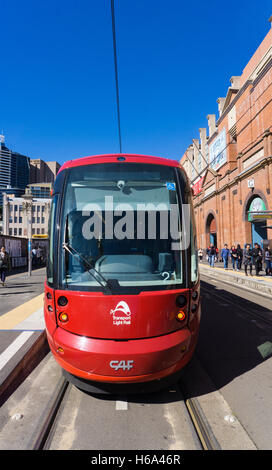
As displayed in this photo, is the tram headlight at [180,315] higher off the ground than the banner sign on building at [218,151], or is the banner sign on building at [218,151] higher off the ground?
the banner sign on building at [218,151]

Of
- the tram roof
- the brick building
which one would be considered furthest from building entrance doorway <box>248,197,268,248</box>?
the tram roof

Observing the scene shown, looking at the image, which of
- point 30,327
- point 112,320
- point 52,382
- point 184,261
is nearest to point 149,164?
point 184,261

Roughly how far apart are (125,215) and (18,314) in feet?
14.8

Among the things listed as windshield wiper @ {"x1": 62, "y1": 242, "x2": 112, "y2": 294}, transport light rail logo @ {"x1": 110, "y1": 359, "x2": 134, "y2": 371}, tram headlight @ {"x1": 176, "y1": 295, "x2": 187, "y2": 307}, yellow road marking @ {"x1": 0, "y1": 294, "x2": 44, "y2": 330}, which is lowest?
yellow road marking @ {"x1": 0, "y1": 294, "x2": 44, "y2": 330}

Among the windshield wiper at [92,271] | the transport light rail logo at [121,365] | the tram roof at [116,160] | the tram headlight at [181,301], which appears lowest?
the transport light rail logo at [121,365]

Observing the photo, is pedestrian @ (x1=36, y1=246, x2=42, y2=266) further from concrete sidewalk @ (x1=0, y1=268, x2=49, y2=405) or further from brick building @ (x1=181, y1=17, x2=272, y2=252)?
brick building @ (x1=181, y1=17, x2=272, y2=252)

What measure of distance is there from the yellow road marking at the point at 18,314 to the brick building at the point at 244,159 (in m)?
11.3

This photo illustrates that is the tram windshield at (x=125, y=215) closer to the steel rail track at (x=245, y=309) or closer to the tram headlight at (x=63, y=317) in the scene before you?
the tram headlight at (x=63, y=317)

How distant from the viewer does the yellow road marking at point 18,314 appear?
5507 mm

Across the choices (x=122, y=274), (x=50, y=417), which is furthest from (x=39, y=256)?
(x=50, y=417)

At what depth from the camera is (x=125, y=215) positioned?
11.6ft

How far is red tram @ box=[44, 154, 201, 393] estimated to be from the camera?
2.81m

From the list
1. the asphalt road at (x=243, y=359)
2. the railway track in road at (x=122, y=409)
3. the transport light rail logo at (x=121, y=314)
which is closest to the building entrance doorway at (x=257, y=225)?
the asphalt road at (x=243, y=359)

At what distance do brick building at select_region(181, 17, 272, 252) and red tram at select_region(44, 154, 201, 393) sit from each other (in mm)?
11737
